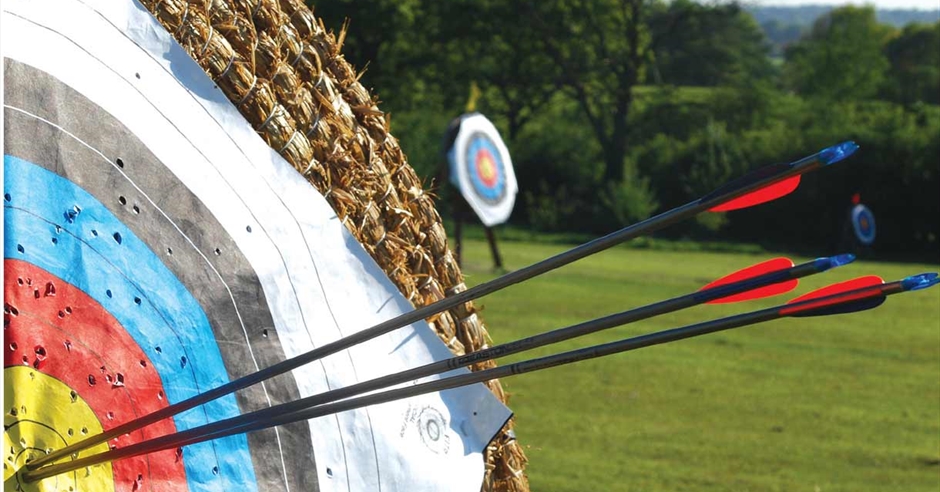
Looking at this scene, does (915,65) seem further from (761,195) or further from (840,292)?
(840,292)

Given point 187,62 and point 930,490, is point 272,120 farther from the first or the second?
point 930,490

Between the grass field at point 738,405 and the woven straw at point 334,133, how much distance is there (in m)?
0.53

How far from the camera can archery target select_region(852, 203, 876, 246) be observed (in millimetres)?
15789

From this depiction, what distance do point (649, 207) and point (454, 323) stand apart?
807 inches

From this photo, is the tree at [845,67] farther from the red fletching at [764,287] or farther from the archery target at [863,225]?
the red fletching at [764,287]

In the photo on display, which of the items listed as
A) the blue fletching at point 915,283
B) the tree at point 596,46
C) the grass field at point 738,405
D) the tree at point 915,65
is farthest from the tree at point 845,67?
the blue fletching at point 915,283

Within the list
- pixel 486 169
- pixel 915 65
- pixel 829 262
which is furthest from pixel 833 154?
pixel 915 65

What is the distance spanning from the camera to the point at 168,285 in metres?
1.76

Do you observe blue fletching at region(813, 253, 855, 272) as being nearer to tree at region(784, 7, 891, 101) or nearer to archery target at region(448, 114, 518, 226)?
archery target at region(448, 114, 518, 226)

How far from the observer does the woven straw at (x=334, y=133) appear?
199 cm

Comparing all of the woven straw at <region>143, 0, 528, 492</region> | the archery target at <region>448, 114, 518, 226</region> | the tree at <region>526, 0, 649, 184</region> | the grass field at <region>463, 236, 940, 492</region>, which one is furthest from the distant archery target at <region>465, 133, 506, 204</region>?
the tree at <region>526, 0, 649, 184</region>

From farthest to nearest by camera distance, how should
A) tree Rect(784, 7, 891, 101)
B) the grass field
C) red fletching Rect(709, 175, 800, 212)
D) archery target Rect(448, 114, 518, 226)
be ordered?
tree Rect(784, 7, 891, 101) → archery target Rect(448, 114, 518, 226) → the grass field → red fletching Rect(709, 175, 800, 212)

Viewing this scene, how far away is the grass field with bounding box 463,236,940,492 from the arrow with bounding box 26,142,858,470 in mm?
1417

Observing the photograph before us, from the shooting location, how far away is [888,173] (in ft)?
65.2
